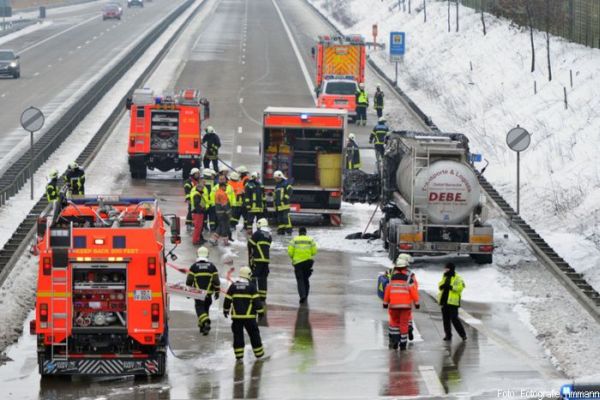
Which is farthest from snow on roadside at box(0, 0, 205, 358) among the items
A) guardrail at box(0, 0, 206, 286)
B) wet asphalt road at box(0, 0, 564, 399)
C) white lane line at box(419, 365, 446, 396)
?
white lane line at box(419, 365, 446, 396)

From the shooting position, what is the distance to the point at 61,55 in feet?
262

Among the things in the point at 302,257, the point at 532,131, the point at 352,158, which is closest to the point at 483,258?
the point at 302,257

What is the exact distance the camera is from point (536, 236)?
30.1m

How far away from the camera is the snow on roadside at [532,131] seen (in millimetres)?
23281

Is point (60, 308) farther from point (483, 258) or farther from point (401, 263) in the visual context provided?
point (483, 258)

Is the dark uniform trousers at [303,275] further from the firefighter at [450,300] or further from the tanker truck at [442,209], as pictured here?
the tanker truck at [442,209]

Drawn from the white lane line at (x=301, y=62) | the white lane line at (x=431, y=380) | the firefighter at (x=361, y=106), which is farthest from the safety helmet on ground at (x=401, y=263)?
the white lane line at (x=301, y=62)

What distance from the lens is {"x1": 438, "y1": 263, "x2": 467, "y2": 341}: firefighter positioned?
68.3 ft

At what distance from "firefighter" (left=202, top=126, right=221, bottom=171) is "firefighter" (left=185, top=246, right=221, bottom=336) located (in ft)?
57.3

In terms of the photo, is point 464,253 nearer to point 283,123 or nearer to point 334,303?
point 334,303

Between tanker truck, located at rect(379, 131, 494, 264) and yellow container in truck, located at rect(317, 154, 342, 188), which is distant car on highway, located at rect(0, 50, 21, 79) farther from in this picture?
tanker truck, located at rect(379, 131, 494, 264)

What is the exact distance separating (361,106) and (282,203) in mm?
21069

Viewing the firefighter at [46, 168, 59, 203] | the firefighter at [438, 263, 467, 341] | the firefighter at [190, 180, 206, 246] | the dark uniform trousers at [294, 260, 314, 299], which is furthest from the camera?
the firefighter at [46, 168, 59, 203]

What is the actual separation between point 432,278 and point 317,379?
26.7ft
